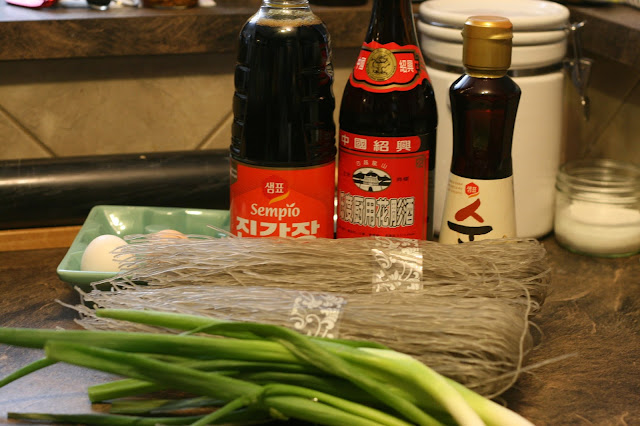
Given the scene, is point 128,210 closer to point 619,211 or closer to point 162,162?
point 162,162

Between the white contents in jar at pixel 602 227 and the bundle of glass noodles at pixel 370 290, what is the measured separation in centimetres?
28

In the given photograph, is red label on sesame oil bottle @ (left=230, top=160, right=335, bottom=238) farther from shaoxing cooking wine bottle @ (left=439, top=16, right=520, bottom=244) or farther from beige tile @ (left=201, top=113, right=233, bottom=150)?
beige tile @ (left=201, top=113, right=233, bottom=150)

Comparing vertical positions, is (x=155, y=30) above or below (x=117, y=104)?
above

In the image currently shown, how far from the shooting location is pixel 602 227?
41.3 inches

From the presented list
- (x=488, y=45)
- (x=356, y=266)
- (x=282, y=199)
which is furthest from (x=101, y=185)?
(x=488, y=45)

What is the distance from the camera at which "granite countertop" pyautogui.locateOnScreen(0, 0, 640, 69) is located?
1159 millimetres

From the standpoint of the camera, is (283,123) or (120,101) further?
(120,101)

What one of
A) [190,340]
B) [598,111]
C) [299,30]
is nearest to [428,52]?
[299,30]

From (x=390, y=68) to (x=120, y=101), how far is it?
1.84 ft

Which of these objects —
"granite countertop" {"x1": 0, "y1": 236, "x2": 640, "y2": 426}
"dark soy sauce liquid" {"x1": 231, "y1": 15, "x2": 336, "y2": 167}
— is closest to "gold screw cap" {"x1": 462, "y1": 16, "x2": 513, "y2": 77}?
"dark soy sauce liquid" {"x1": 231, "y1": 15, "x2": 336, "y2": 167}

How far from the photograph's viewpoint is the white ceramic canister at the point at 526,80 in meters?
1.00

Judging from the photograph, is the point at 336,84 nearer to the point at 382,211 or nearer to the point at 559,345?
the point at 382,211

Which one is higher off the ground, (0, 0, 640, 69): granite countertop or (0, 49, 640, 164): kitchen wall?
(0, 0, 640, 69): granite countertop

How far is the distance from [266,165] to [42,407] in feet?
1.05
